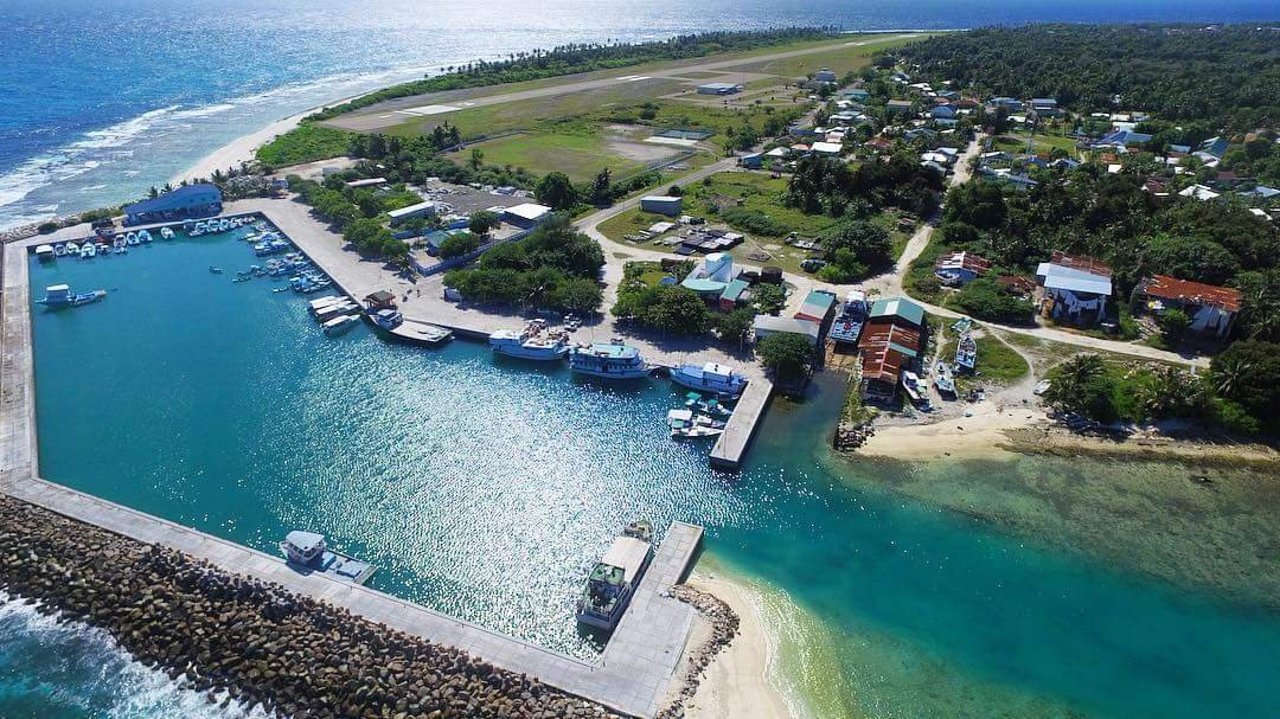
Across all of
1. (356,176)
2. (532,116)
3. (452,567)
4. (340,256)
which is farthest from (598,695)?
(532,116)

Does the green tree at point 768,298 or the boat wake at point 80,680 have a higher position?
the green tree at point 768,298

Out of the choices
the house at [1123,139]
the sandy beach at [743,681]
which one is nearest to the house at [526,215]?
the sandy beach at [743,681]

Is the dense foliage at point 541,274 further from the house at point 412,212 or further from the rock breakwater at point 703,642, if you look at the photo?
the rock breakwater at point 703,642

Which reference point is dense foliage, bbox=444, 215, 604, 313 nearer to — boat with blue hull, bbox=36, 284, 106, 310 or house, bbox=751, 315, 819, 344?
house, bbox=751, 315, 819, 344

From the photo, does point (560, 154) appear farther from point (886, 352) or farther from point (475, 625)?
point (475, 625)

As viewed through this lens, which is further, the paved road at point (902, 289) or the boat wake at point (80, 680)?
the paved road at point (902, 289)

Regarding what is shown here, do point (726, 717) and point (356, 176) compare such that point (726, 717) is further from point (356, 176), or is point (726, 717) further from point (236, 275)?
point (356, 176)
